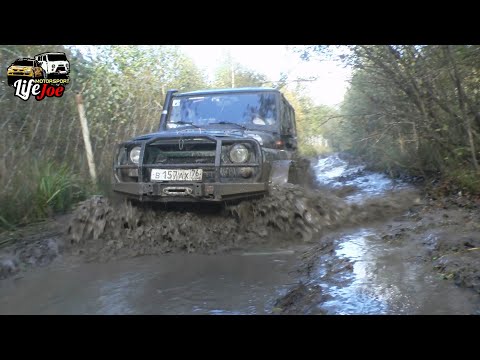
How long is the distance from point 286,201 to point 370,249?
100cm

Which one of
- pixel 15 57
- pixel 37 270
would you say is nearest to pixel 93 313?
pixel 37 270

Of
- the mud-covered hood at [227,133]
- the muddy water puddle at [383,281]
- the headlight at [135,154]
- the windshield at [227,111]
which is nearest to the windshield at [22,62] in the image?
the windshield at [227,111]

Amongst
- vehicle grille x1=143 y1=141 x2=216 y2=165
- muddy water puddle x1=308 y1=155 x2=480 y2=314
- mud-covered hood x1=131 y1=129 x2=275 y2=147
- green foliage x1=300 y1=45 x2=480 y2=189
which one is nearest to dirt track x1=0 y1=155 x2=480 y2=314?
muddy water puddle x1=308 y1=155 x2=480 y2=314

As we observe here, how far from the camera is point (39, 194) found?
5254mm

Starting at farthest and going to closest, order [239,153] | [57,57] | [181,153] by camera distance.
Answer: [57,57] < [181,153] < [239,153]

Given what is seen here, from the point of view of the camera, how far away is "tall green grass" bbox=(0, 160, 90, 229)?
4.82 m

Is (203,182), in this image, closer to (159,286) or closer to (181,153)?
(181,153)

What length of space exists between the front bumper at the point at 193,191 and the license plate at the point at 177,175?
0.23 feet

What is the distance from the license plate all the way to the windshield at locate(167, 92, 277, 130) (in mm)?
1317

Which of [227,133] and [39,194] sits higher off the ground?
[227,133]

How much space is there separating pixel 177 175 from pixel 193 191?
0.89 ft

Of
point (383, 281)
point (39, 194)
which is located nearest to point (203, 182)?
point (383, 281)
